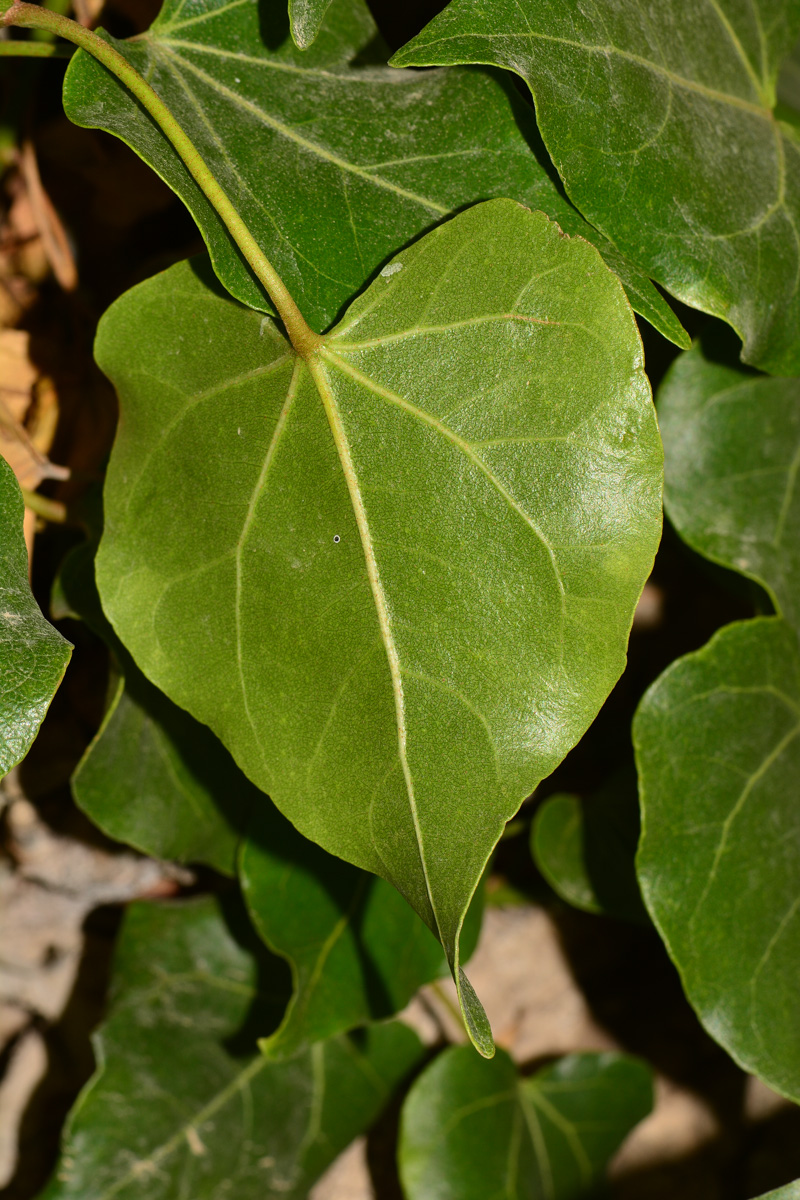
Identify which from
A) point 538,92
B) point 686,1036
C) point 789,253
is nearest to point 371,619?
point 538,92

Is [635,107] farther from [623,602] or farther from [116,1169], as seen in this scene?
[116,1169]

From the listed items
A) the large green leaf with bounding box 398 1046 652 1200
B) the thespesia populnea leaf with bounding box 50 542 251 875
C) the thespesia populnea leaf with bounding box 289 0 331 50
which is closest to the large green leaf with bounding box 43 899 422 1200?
the large green leaf with bounding box 398 1046 652 1200

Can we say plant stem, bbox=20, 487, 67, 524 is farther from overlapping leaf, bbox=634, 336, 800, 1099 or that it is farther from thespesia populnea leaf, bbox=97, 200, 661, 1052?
overlapping leaf, bbox=634, 336, 800, 1099

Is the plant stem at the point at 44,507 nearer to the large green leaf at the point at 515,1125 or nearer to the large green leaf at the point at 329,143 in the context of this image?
the large green leaf at the point at 329,143

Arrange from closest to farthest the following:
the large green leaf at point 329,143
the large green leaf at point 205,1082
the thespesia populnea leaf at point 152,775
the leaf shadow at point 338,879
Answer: the large green leaf at point 329,143, the thespesia populnea leaf at point 152,775, the leaf shadow at point 338,879, the large green leaf at point 205,1082

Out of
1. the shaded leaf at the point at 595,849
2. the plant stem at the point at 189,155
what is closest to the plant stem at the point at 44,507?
the plant stem at the point at 189,155

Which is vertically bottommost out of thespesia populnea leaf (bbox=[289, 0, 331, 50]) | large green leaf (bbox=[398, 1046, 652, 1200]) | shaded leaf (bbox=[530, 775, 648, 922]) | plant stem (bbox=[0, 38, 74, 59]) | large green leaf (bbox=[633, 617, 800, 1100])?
large green leaf (bbox=[398, 1046, 652, 1200])

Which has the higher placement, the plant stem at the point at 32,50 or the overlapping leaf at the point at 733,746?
the plant stem at the point at 32,50
